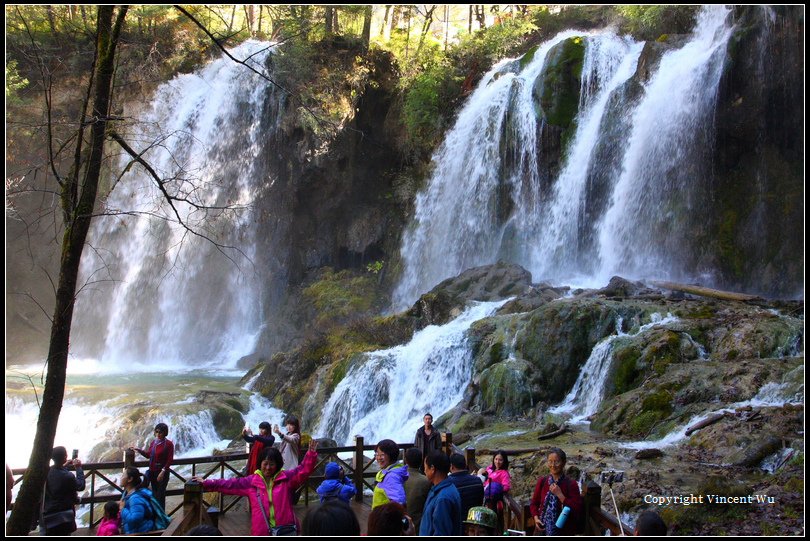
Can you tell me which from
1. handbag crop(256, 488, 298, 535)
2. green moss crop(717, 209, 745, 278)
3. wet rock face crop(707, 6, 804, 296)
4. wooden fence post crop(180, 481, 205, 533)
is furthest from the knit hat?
green moss crop(717, 209, 745, 278)

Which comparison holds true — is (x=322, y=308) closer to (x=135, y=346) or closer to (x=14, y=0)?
(x=135, y=346)

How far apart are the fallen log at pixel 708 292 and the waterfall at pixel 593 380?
9.22 ft

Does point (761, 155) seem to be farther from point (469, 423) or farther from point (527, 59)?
point (469, 423)

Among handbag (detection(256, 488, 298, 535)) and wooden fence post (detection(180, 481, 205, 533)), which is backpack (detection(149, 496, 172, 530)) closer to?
wooden fence post (detection(180, 481, 205, 533))

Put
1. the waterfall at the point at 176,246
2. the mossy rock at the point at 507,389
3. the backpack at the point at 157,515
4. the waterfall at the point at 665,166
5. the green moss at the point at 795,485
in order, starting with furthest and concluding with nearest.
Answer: the waterfall at the point at 176,246
the waterfall at the point at 665,166
the mossy rock at the point at 507,389
the green moss at the point at 795,485
the backpack at the point at 157,515

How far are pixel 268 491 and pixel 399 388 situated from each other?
10.6m

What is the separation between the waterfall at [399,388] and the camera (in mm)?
14891

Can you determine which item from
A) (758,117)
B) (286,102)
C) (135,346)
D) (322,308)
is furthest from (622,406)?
(135,346)

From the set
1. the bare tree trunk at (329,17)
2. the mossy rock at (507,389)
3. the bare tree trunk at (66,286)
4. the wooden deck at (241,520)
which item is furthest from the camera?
the bare tree trunk at (329,17)

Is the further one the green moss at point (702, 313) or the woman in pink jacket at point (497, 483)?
the green moss at point (702, 313)

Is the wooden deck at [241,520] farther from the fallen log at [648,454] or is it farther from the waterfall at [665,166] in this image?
the waterfall at [665,166]

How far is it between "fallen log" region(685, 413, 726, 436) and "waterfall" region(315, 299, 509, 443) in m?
5.83

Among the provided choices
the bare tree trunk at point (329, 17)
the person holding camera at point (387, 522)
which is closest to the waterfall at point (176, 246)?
the bare tree trunk at point (329, 17)

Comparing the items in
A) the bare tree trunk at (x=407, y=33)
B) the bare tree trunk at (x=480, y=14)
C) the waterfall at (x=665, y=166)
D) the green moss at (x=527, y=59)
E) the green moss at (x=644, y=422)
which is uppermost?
the bare tree trunk at (x=480, y=14)
